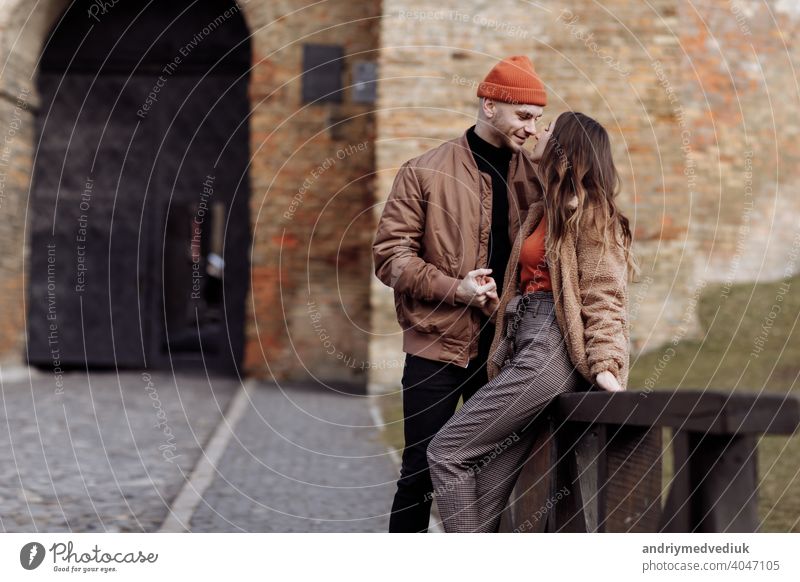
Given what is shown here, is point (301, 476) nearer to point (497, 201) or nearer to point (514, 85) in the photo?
point (497, 201)

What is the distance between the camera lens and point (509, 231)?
3.18m

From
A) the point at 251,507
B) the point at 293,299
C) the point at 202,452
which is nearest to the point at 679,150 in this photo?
the point at 293,299

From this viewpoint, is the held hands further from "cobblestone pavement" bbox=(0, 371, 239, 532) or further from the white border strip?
"cobblestone pavement" bbox=(0, 371, 239, 532)

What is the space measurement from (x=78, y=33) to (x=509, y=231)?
9.67 m

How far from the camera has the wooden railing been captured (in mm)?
1888

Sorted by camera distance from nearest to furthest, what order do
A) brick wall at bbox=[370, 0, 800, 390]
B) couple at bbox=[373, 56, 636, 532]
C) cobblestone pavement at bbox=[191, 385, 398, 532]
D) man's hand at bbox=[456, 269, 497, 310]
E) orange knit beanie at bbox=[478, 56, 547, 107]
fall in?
couple at bbox=[373, 56, 636, 532] < man's hand at bbox=[456, 269, 497, 310] < orange knit beanie at bbox=[478, 56, 547, 107] < cobblestone pavement at bbox=[191, 385, 398, 532] < brick wall at bbox=[370, 0, 800, 390]

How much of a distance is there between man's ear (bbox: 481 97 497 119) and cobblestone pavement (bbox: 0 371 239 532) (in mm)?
2560

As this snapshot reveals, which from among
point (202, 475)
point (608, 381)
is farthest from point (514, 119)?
point (202, 475)

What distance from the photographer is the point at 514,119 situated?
10.2 ft

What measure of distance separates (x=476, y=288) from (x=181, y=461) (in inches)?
152

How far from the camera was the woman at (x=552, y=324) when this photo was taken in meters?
2.81

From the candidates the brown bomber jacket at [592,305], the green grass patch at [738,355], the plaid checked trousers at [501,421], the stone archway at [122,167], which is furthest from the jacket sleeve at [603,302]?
the stone archway at [122,167]

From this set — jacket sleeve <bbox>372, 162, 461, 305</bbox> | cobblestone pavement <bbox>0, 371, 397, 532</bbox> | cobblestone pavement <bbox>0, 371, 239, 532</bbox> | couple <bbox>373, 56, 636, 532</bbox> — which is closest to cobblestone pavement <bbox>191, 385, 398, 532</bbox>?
cobblestone pavement <bbox>0, 371, 397, 532</bbox>
